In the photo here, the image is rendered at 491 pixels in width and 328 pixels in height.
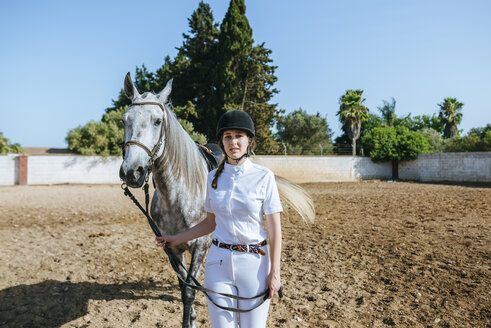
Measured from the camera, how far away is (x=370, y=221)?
25.1 feet

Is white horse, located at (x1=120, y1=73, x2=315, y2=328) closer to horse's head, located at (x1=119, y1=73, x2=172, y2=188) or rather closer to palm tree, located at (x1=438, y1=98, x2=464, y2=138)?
horse's head, located at (x1=119, y1=73, x2=172, y2=188)

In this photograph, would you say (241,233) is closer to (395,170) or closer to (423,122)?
(395,170)

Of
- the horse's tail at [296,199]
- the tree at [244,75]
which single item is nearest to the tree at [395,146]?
the tree at [244,75]

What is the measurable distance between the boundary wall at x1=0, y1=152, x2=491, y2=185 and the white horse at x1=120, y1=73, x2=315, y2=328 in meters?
18.7

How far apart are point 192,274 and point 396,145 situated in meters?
26.1

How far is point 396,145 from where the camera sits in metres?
25.2

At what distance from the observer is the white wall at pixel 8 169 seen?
17594 mm

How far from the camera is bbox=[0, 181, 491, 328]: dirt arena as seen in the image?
3145 mm

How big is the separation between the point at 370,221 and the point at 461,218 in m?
2.27

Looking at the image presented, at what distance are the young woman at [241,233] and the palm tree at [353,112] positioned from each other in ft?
95.6

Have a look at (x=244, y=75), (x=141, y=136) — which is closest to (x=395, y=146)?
(x=244, y=75)

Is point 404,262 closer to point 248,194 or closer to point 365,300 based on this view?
point 365,300

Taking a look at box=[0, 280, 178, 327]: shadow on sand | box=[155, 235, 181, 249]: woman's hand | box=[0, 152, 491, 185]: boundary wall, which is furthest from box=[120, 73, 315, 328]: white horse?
box=[0, 152, 491, 185]: boundary wall

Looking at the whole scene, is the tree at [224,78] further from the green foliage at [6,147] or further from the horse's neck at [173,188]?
the horse's neck at [173,188]
